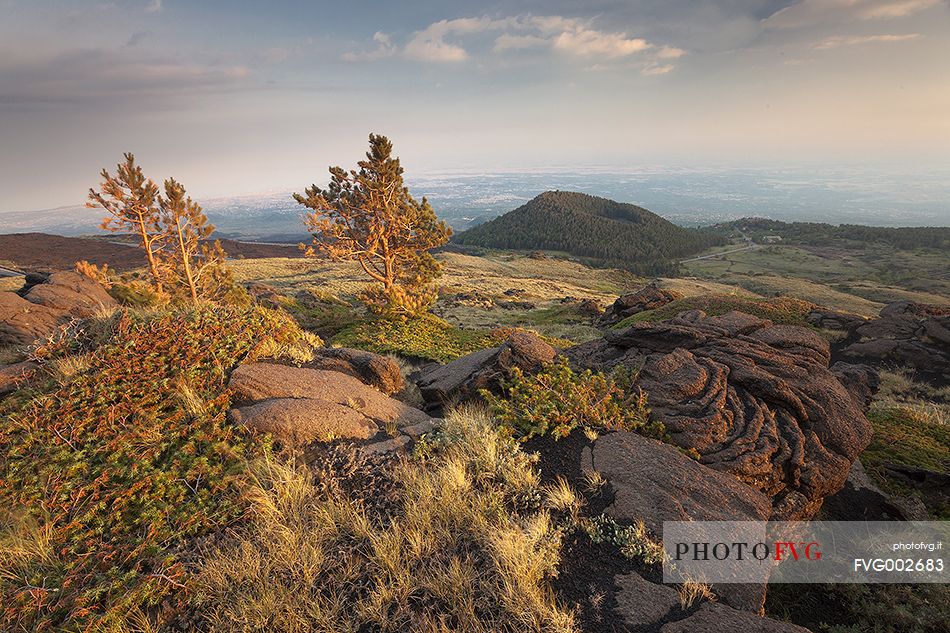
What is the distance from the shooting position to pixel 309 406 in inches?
258

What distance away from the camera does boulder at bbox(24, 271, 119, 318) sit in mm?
15519

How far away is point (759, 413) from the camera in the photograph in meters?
6.94

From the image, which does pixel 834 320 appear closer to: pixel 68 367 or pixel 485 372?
pixel 485 372

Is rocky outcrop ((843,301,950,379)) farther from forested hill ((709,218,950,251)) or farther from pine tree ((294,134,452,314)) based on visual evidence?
forested hill ((709,218,950,251))

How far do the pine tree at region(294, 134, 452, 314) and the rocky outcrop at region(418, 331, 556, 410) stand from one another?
1052 cm

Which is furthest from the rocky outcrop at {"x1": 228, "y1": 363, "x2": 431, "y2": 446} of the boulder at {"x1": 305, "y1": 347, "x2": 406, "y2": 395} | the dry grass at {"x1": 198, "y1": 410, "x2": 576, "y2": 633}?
the dry grass at {"x1": 198, "y1": 410, "x2": 576, "y2": 633}

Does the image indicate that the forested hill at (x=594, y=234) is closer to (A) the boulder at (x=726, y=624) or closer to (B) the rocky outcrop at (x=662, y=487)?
(B) the rocky outcrop at (x=662, y=487)

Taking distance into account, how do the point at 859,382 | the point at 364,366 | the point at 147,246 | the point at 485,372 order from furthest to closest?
1. the point at 147,246
2. the point at 859,382
3. the point at 364,366
4. the point at 485,372

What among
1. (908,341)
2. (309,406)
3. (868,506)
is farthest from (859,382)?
(309,406)

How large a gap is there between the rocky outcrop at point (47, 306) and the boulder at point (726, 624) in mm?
12413

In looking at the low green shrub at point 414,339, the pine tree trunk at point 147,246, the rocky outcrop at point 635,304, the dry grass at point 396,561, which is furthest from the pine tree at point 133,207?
the rocky outcrop at point 635,304

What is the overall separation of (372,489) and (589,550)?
2.77 metres

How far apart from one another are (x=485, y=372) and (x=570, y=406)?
2.60m

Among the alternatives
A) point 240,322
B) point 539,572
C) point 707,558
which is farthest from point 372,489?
point 240,322
